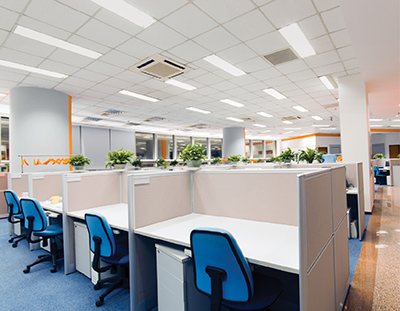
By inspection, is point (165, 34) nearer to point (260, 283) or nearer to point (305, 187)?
point (305, 187)

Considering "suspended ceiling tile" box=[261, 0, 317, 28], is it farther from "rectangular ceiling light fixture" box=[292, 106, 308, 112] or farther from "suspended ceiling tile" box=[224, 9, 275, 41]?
"rectangular ceiling light fixture" box=[292, 106, 308, 112]

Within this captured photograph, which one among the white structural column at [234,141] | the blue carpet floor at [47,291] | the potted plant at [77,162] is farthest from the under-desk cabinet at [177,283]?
the white structural column at [234,141]

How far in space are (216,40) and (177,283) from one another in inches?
120

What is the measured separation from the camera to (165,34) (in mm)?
3064

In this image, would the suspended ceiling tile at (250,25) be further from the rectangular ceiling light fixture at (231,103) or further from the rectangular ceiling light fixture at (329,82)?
the rectangular ceiling light fixture at (231,103)

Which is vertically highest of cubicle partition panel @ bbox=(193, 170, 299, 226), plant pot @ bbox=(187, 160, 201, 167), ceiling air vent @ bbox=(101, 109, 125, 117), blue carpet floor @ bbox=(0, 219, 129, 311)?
ceiling air vent @ bbox=(101, 109, 125, 117)

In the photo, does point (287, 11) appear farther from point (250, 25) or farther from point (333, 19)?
point (333, 19)

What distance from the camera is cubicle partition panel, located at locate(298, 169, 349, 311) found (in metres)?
1.08

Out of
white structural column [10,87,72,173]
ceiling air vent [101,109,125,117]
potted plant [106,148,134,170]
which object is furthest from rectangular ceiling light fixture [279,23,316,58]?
ceiling air vent [101,109,125,117]

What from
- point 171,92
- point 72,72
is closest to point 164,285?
point 72,72

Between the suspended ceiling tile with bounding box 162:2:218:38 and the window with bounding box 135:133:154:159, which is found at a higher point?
the suspended ceiling tile with bounding box 162:2:218:38

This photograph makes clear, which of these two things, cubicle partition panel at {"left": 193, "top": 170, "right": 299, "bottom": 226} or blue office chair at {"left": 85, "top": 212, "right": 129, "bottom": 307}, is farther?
blue office chair at {"left": 85, "top": 212, "right": 129, "bottom": 307}

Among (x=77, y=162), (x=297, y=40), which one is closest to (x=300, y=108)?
(x=297, y=40)

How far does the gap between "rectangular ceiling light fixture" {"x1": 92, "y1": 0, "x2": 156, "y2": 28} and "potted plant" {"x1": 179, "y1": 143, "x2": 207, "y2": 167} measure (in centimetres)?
168
